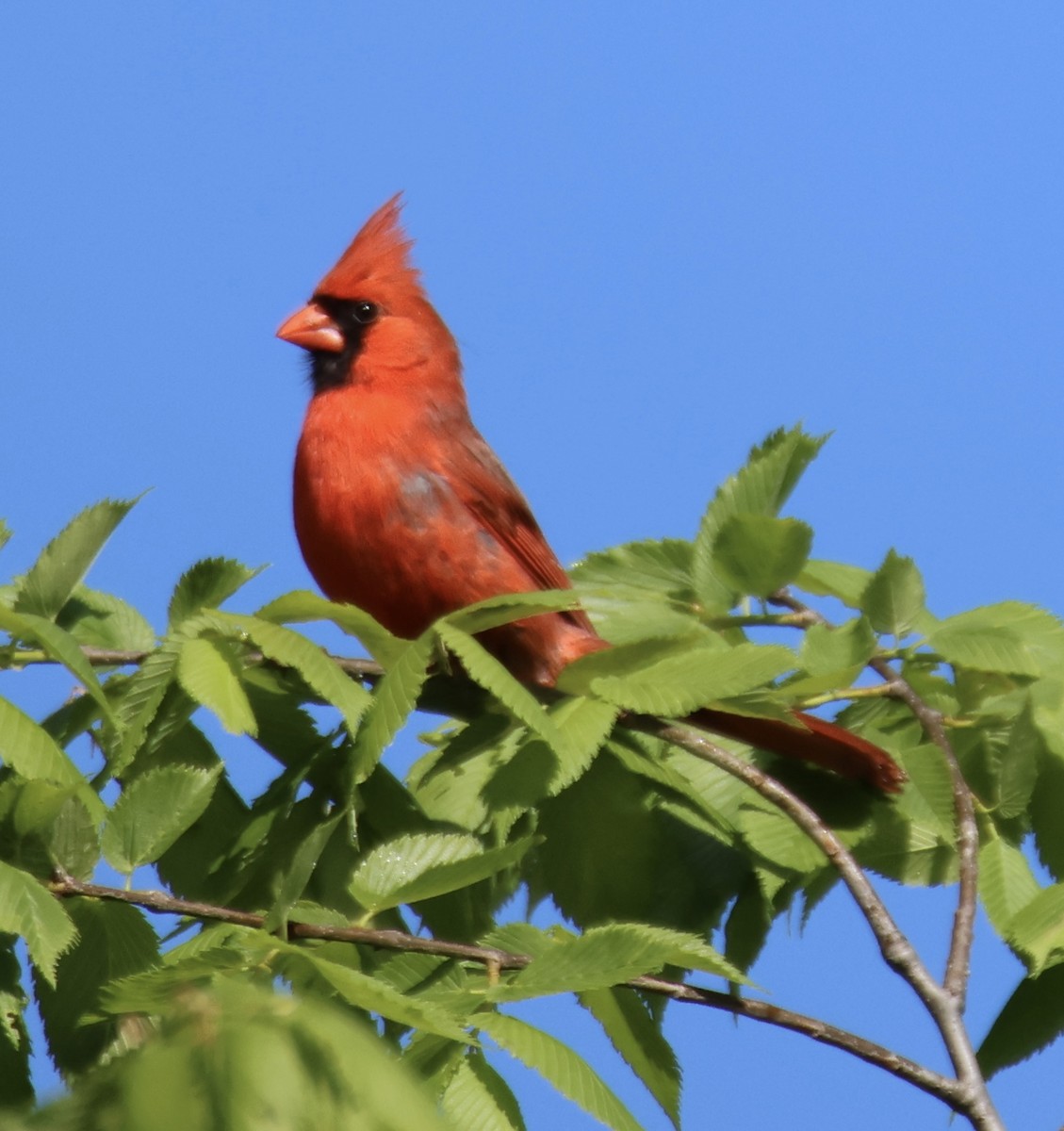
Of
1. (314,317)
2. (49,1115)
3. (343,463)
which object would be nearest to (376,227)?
(314,317)

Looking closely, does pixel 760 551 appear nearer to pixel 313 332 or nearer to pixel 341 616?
pixel 341 616

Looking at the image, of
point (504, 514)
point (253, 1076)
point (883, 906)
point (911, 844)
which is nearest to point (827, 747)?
point (911, 844)

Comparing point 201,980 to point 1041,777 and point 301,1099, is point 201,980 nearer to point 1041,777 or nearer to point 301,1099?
point 301,1099

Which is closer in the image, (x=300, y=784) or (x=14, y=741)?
(x=14, y=741)

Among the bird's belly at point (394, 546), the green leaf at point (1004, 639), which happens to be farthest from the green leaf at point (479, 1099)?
the bird's belly at point (394, 546)

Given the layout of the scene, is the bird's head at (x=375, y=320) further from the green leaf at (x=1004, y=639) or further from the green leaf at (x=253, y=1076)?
the green leaf at (x=253, y=1076)

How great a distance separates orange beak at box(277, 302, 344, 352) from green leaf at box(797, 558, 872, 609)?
3.94 ft

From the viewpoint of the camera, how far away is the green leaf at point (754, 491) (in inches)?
61.0

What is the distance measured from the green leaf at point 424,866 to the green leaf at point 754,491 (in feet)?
1.44

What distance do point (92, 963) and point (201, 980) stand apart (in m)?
0.16

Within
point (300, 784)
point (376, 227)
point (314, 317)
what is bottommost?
point (300, 784)

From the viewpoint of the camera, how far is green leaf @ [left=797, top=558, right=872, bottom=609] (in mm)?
1616

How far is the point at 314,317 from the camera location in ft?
8.86

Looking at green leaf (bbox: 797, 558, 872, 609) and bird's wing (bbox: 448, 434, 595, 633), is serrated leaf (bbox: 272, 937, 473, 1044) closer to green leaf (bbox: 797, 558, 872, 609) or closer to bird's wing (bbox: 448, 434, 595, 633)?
green leaf (bbox: 797, 558, 872, 609)
